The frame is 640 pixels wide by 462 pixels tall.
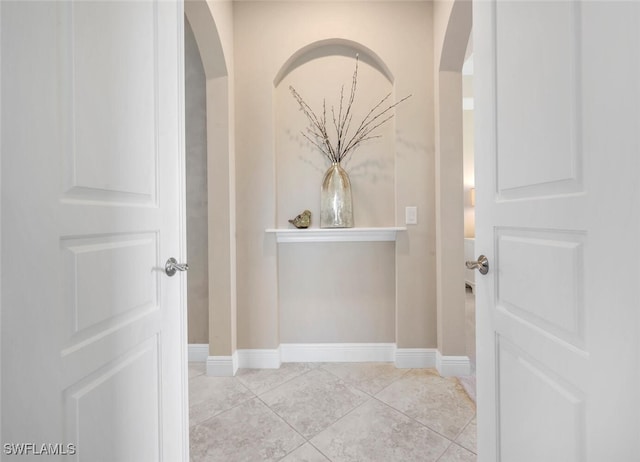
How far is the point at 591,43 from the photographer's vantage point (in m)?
0.54

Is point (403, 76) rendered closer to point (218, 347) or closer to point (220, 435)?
point (218, 347)

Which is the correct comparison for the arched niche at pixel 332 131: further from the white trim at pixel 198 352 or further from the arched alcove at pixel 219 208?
the white trim at pixel 198 352

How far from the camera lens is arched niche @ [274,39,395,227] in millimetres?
2068

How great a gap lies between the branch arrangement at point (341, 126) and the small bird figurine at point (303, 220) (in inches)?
16.7

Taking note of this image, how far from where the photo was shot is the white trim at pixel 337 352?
207 centimetres

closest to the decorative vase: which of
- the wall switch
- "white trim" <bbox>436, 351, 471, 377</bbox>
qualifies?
the wall switch

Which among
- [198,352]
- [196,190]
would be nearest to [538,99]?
[196,190]

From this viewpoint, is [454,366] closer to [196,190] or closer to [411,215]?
[411,215]

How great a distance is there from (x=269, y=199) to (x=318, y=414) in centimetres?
133

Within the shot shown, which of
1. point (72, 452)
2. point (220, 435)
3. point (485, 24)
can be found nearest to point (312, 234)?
point (220, 435)

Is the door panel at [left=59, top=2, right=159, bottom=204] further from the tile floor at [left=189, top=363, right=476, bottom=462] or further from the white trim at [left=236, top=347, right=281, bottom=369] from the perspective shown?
the white trim at [left=236, top=347, right=281, bottom=369]

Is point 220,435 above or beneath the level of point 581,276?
beneath

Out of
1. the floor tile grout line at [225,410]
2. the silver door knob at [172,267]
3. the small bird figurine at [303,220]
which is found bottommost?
the floor tile grout line at [225,410]

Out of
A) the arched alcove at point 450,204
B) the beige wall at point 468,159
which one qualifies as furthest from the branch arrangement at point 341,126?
the beige wall at point 468,159
